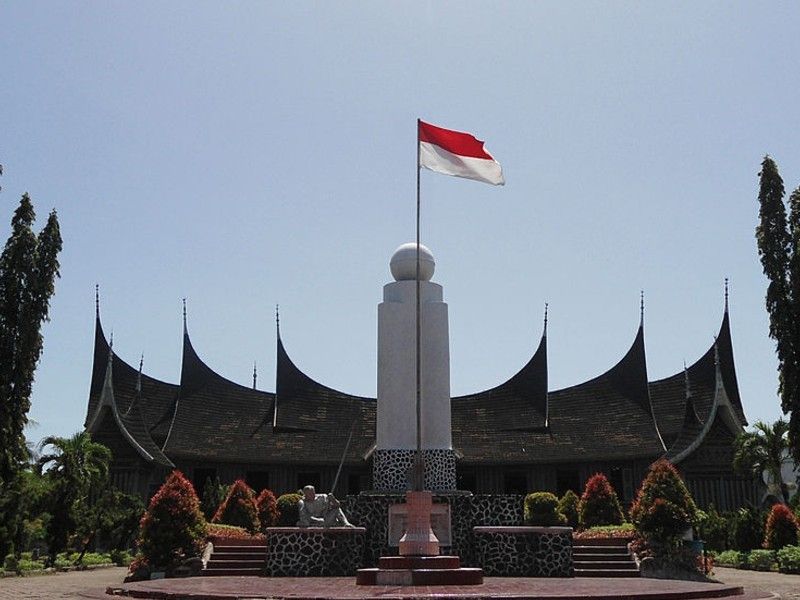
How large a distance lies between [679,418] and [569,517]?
7534 mm

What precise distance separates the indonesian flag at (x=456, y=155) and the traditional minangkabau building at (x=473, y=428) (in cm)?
1472

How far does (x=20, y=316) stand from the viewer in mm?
21266

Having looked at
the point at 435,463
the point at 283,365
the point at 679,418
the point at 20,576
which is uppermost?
the point at 283,365

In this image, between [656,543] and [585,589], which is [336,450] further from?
[585,589]

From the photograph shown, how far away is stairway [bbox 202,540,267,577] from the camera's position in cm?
1611

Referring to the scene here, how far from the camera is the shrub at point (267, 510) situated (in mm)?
21500

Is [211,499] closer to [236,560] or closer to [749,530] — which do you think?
[236,560]

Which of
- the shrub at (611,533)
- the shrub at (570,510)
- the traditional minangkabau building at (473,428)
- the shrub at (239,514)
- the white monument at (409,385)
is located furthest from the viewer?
the traditional minangkabau building at (473,428)

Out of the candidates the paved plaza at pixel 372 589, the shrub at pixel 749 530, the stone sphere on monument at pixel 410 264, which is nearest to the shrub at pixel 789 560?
the paved plaza at pixel 372 589

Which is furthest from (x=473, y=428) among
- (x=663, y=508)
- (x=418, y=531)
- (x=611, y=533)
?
(x=418, y=531)

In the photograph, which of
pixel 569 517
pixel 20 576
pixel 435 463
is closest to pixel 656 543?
pixel 435 463

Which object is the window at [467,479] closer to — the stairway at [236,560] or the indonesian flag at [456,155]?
the stairway at [236,560]

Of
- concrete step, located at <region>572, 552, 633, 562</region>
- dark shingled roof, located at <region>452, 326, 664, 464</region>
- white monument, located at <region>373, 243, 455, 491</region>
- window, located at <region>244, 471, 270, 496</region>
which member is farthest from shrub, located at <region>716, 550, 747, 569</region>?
window, located at <region>244, 471, 270, 496</region>

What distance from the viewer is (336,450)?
29188 millimetres
